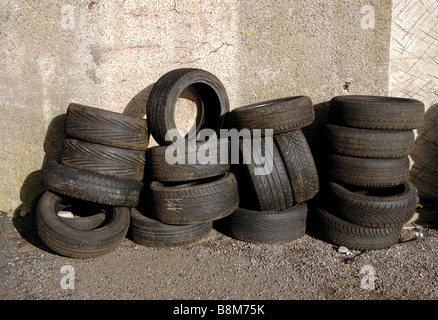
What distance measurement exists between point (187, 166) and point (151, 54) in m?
1.48

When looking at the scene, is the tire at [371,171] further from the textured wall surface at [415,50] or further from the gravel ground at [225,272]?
the textured wall surface at [415,50]

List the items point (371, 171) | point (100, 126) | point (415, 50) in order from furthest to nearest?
point (415, 50)
point (371, 171)
point (100, 126)

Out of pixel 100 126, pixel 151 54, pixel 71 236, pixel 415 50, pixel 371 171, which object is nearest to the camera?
pixel 71 236

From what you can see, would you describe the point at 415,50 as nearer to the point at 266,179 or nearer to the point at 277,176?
the point at 277,176

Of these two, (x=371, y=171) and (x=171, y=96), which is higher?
(x=171, y=96)

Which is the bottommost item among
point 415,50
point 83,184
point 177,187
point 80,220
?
point 80,220

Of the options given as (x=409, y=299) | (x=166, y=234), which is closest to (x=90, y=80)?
(x=166, y=234)

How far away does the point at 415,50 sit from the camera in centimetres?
464

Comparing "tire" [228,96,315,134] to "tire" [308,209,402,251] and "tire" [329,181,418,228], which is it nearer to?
"tire" [329,181,418,228]

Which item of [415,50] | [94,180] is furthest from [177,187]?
[415,50]

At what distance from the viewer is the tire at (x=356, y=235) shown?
3.88 metres

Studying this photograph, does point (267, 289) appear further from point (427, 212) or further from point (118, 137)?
point (427, 212)

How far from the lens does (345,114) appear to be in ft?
13.4

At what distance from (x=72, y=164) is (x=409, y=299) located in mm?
3279
